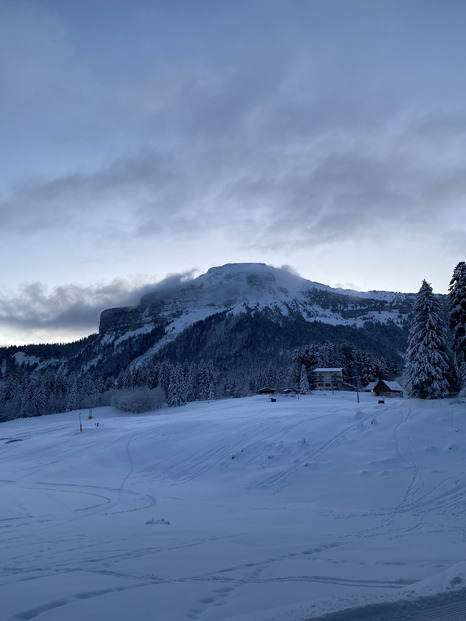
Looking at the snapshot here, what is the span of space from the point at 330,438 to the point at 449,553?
1916 centimetres

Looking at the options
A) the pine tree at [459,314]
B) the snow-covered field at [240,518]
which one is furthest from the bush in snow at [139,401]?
the pine tree at [459,314]

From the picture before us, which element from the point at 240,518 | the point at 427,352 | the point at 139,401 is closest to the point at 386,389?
the point at 427,352

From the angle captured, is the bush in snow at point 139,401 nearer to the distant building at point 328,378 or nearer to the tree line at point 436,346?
the distant building at point 328,378

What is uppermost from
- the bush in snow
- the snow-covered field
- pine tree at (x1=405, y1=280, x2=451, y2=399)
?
pine tree at (x1=405, y1=280, x2=451, y2=399)

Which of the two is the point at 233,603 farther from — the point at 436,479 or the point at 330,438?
the point at 330,438

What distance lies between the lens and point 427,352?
36.8 metres

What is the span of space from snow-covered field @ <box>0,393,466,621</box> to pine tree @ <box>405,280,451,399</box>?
2072mm

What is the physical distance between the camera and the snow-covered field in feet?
21.8

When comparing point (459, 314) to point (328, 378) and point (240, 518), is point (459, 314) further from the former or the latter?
point (328, 378)

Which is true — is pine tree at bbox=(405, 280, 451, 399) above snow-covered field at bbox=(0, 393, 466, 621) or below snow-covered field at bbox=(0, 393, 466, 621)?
above

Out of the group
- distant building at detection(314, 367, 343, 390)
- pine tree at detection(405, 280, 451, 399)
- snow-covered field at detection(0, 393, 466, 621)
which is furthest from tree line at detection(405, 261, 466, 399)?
distant building at detection(314, 367, 343, 390)

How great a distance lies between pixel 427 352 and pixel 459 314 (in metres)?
4.57


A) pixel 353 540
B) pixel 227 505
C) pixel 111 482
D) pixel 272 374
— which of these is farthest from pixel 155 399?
pixel 353 540

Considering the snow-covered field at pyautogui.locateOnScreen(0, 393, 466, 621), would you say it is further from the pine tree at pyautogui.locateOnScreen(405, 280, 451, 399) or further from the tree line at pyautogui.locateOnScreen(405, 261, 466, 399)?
the tree line at pyautogui.locateOnScreen(405, 261, 466, 399)
